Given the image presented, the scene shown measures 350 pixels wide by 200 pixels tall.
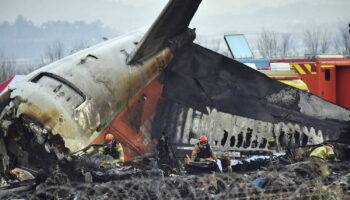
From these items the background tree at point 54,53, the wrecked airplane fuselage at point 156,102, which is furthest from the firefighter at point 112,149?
the background tree at point 54,53

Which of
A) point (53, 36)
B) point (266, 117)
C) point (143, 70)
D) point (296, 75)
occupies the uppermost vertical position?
point (53, 36)

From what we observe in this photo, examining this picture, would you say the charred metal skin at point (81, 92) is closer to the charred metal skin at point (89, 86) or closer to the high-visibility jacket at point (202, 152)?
the charred metal skin at point (89, 86)

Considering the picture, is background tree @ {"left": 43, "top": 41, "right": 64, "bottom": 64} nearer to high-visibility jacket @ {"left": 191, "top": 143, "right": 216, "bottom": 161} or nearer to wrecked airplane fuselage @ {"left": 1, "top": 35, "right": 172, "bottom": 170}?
high-visibility jacket @ {"left": 191, "top": 143, "right": 216, "bottom": 161}

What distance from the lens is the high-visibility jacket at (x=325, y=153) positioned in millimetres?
11125

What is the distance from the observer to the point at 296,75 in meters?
17.9

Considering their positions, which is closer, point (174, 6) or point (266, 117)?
point (174, 6)

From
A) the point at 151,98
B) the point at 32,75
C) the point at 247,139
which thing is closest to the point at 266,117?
the point at 247,139

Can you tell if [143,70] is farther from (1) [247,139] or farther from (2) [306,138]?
(2) [306,138]

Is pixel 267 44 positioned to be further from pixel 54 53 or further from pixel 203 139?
pixel 203 139

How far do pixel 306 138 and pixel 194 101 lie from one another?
115 inches

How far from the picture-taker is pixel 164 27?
10.7 metres

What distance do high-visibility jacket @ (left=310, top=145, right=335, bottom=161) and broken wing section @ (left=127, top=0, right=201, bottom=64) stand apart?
4499mm

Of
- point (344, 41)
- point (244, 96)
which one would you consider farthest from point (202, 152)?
point (344, 41)

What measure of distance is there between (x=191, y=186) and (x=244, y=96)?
15.7 feet
